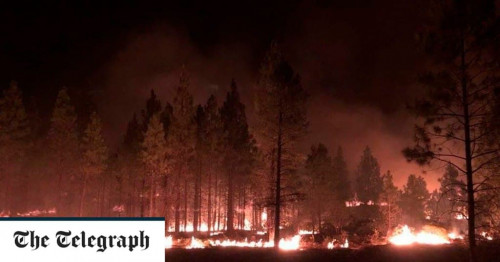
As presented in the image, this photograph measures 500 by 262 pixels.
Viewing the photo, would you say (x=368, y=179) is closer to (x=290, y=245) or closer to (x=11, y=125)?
(x=11, y=125)

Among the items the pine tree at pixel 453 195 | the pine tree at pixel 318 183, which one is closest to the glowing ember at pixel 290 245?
the pine tree at pixel 453 195

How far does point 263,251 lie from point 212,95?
27.1 meters

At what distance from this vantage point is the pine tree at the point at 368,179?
84.9 metres

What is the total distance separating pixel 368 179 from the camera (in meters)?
86.4

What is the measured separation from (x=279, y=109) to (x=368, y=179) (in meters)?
66.4

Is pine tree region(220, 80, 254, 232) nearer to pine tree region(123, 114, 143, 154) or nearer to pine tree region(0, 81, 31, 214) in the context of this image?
pine tree region(123, 114, 143, 154)

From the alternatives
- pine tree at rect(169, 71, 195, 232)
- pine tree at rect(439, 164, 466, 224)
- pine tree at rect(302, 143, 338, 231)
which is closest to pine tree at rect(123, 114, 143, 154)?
pine tree at rect(169, 71, 195, 232)

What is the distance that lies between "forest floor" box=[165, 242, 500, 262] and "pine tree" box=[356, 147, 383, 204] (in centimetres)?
6689

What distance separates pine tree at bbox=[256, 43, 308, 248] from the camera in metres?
24.9

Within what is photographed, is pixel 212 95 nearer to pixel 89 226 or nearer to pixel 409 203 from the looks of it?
pixel 89 226

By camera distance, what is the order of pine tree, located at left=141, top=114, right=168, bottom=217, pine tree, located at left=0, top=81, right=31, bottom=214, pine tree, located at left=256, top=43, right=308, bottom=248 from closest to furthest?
pine tree, located at left=256, top=43, right=308, bottom=248, pine tree, located at left=141, top=114, right=168, bottom=217, pine tree, located at left=0, top=81, right=31, bottom=214

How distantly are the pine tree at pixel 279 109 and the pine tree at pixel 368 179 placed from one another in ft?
→ 206

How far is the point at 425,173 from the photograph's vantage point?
623 inches

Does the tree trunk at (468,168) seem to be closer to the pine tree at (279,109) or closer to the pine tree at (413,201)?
the pine tree at (279,109)
